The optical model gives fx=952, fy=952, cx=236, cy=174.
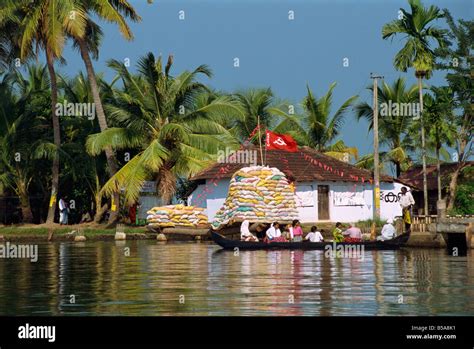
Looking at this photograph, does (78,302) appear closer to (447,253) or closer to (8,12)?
(447,253)

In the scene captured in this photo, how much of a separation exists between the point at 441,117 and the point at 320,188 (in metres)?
8.56

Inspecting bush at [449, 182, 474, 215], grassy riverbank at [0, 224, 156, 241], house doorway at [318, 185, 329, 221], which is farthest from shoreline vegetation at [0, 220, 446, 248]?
bush at [449, 182, 474, 215]

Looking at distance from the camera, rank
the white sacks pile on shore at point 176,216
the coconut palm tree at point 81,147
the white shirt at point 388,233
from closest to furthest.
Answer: the white shirt at point 388,233
the white sacks pile on shore at point 176,216
the coconut palm tree at point 81,147

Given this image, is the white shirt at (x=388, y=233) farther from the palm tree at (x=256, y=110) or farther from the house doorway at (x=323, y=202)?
the palm tree at (x=256, y=110)

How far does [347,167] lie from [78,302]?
31.6 m

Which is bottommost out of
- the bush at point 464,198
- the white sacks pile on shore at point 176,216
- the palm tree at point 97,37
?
the white sacks pile on shore at point 176,216

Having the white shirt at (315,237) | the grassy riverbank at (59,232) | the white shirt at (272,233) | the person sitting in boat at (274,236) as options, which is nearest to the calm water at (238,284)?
the white shirt at (315,237)

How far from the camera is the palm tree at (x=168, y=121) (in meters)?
47.2

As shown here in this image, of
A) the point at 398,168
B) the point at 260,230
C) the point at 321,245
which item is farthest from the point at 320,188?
the point at 321,245

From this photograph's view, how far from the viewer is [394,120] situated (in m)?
53.4

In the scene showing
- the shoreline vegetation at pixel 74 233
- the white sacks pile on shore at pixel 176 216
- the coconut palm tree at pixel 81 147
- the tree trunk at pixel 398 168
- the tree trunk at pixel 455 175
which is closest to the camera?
the tree trunk at pixel 455 175

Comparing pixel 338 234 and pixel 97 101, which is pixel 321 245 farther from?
pixel 97 101

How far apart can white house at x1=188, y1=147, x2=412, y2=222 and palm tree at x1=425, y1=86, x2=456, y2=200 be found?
6862mm

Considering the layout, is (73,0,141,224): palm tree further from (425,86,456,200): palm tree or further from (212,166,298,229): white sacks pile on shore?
(425,86,456,200): palm tree
